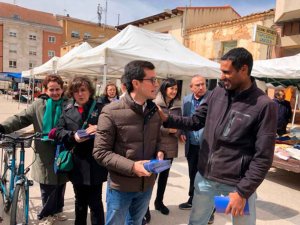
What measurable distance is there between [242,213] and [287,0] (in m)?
11.8

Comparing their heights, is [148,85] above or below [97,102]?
above

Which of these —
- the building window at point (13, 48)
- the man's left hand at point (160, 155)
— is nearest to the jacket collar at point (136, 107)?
the man's left hand at point (160, 155)

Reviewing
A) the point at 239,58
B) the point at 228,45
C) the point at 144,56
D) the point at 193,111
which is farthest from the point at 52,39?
the point at 239,58

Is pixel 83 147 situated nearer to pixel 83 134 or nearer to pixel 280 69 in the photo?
pixel 83 134

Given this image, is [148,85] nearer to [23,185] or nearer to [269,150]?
[269,150]

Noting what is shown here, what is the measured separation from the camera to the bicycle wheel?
2.79m

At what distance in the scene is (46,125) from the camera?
3.07 metres

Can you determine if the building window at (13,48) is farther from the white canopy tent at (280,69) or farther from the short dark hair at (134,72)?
the short dark hair at (134,72)

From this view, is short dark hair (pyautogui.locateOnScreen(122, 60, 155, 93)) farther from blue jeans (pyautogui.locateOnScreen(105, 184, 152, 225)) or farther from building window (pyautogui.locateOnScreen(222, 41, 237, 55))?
building window (pyautogui.locateOnScreen(222, 41, 237, 55))

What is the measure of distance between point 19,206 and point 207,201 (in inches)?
72.0

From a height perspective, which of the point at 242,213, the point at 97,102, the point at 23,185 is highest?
the point at 97,102

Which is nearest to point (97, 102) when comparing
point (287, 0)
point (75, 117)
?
point (75, 117)

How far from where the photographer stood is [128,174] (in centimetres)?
202

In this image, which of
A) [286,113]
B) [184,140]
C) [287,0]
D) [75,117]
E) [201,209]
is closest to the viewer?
[201,209]
